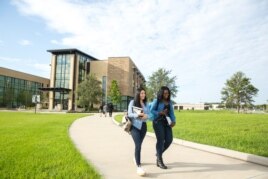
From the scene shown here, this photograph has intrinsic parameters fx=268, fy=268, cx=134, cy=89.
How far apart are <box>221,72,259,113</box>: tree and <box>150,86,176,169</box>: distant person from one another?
269 ft

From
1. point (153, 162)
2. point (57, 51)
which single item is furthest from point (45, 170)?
point (57, 51)

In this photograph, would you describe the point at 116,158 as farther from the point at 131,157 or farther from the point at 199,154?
the point at 199,154

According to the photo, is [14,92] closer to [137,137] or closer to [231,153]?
[231,153]

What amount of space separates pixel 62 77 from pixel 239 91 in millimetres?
53080

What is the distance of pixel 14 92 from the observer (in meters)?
78.4

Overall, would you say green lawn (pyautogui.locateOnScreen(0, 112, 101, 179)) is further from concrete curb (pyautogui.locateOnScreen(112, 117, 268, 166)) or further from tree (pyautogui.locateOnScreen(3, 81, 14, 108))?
tree (pyautogui.locateOnScreen(3, 81, 14, 108))

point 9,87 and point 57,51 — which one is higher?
point 57,51

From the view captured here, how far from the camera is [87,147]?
332 inches

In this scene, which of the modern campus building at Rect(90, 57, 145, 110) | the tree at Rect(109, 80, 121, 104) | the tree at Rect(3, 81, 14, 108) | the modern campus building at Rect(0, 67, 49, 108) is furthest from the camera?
the modern campus building at Rect(90, 57, 145, 110)

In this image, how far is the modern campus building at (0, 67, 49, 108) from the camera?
235 feet

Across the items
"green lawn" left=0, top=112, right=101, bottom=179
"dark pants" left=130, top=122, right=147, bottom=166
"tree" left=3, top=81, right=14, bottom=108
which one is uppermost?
"tree" left=3, top=81, right=14, bottom=108

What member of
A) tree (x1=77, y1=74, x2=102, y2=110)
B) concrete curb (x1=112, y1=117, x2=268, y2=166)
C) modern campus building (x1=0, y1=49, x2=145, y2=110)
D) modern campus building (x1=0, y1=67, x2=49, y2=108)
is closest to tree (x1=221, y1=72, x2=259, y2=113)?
modern campus building (x1=0, y1=49, x2=145, y2=110)

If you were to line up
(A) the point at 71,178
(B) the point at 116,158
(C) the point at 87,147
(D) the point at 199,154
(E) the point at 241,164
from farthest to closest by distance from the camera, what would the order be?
(C) the point at 87,147, (D) the point at 199,154, (B) the point at 116,158, (E) the point at 241,164, (A) the point at 71,178

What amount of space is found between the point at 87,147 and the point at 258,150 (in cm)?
514
